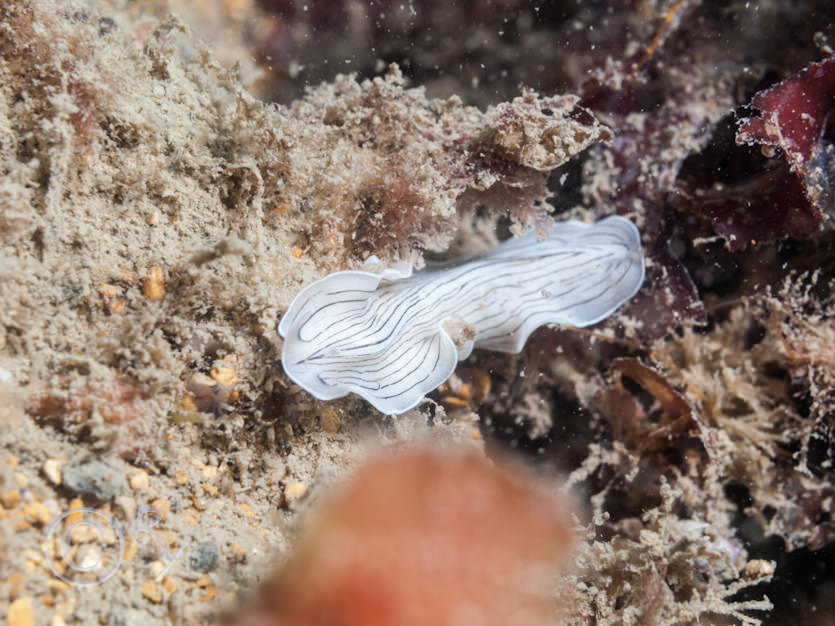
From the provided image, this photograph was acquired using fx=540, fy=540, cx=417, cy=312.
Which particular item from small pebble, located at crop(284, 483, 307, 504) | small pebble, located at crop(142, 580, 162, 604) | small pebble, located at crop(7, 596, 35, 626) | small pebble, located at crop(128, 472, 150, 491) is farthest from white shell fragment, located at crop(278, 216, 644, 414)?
small pebble, located at crop(7, 596, 35, 626)

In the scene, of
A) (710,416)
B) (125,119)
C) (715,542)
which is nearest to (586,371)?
(710,416)

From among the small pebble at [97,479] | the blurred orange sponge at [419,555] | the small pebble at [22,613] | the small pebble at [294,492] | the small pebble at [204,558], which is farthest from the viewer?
the small pebble at [294,492]

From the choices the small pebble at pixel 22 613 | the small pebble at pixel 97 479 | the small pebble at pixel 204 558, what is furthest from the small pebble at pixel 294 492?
the small pebble at pixel 22 613

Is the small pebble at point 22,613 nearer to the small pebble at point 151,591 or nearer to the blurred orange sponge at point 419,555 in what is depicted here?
the small pebble at point 151,591

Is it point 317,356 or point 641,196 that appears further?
point 641,196

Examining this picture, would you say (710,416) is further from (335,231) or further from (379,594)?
(379,594)

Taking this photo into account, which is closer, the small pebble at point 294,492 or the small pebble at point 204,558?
the small pebble at point 204,558

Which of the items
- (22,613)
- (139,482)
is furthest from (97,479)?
(22,613)

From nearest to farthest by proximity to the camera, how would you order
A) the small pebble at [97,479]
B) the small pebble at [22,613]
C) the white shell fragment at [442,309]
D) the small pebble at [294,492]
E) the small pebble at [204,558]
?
the small pebble at [22,613]
the small pebble at [97,479]
the small pebble at [204,558]
the small pebble at [294,492]
the white shell fragment at [442,309]
